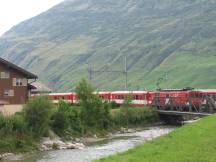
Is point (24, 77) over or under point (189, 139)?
over

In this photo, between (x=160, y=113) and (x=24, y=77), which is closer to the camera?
(x=24, y=77)

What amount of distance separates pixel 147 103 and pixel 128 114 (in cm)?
1278

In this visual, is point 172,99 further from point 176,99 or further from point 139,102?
point 139,102

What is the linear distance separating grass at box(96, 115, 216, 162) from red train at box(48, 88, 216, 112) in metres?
47.8

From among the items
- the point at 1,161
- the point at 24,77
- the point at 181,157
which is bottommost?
the point at 1,161

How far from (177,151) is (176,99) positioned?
204 ft

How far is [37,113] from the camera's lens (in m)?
58.1

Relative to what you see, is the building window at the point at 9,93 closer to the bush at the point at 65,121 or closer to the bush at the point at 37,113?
the bush at the point at 65,121

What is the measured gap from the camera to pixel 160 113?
292ft

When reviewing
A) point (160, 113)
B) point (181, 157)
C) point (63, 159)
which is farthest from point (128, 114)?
point (181, 157)

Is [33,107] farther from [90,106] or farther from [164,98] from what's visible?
[164,98]

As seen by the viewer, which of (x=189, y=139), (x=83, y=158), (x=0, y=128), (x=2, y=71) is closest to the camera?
(x=189, y=139)

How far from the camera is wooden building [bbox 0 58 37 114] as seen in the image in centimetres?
7200

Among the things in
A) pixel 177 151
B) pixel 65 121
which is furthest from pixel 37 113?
pixel 177 151
